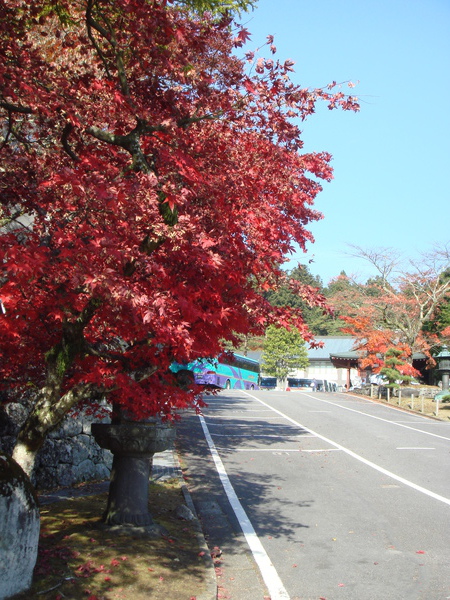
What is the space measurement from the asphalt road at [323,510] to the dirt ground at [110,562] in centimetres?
40

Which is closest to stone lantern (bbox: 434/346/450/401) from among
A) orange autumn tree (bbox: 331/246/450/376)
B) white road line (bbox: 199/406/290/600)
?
orange autumn tree (bbox: 331/246/450/376)

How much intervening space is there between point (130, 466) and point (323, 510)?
3.38 m

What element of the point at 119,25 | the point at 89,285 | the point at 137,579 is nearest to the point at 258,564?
the point at 137,579

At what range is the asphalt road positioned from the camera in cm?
581

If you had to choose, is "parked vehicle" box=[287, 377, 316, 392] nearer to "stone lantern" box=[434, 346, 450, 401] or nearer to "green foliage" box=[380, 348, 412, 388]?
"stone lantern" box=[434, 346, 450, 401]

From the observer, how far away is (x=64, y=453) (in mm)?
9883

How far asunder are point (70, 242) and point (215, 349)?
1.74 metres

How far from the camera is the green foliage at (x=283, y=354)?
59188mm

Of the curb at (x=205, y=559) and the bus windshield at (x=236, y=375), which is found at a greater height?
the bus windshield at (x=236, y=375)

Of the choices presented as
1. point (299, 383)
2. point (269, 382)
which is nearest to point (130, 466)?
point (269, 382)

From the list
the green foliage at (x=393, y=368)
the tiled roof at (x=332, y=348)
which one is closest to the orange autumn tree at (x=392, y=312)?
the green foliage at (x=393, y=368)

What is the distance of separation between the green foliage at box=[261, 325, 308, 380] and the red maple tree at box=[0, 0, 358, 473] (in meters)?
52.0

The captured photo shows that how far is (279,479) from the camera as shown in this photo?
11.3 metres

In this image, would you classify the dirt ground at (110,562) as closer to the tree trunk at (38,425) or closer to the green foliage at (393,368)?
the tree trunk at (38,425)
